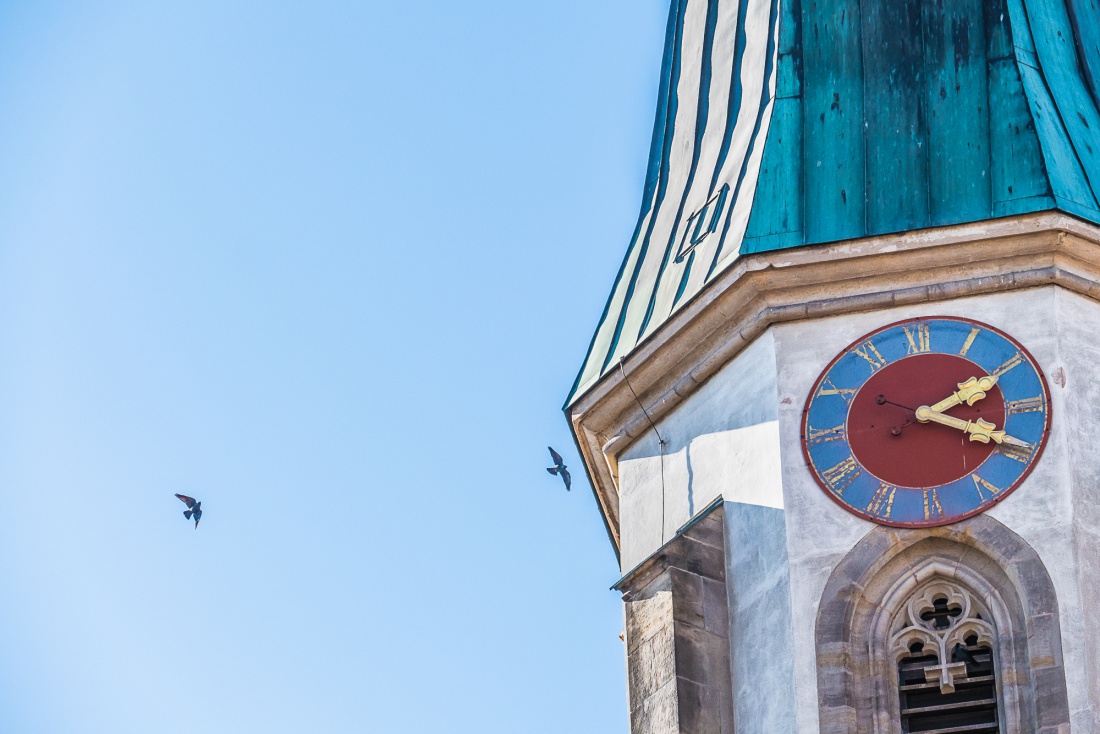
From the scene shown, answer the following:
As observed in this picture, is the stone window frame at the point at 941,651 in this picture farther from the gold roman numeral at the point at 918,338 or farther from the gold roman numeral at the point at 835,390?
the gold roman numeral at the point at 918,338

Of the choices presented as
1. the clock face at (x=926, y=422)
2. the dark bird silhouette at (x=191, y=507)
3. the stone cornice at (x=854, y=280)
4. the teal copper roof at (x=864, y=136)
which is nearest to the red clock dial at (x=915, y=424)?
the clock face at (x=926, y=422)

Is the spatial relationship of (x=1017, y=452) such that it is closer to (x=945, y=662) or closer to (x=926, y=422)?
(x=926, y=422)

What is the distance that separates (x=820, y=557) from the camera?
22500 mm

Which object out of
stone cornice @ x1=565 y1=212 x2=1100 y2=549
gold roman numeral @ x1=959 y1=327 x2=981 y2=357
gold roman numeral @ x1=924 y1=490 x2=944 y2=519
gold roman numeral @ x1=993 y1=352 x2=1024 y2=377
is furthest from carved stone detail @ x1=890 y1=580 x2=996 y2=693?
stone cornice @ x1=565 y1=212 x2=1100 y2=549

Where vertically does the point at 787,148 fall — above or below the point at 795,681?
above

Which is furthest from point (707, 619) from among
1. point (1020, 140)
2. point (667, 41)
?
point (667, 41)

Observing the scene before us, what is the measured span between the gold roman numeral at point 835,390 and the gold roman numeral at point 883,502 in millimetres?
780

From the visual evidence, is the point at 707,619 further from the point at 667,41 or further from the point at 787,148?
the point at 667,41

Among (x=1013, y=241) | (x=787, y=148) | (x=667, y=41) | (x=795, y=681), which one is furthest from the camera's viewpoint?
(x=667, y=41)

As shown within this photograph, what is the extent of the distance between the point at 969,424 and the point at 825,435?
99 centimetres

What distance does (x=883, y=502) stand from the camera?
2259 centimetres

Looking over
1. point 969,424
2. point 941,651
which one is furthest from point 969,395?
point 941,651

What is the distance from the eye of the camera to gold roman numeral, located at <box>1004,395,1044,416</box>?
74.4ft

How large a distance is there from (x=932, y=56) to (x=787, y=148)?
1.31 metres
